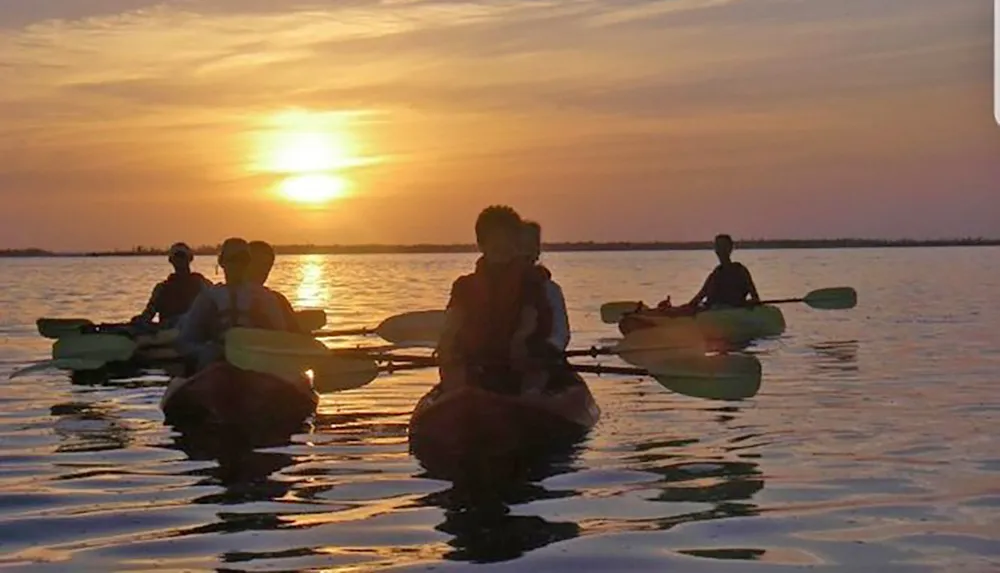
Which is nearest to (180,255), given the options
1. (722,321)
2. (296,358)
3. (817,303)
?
(296,358)

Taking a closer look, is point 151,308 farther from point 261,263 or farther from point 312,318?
point 261,263

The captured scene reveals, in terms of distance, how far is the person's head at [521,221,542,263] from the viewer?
38.5 ft

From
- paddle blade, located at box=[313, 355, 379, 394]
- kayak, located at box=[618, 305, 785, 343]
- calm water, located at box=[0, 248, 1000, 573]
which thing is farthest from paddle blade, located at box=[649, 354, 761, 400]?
kayak, located at box=[618, 305, 785, 343]

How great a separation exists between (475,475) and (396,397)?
5.74 meters

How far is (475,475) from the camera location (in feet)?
31.7

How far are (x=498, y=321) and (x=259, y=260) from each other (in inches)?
120

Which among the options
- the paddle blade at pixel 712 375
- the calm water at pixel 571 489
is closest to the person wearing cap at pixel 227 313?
the calm water at pixel 571 489

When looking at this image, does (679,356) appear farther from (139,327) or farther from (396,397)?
(139,327)

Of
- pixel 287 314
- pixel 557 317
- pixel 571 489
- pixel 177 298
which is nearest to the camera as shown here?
pixel 571 489

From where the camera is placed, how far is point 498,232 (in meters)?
10.2

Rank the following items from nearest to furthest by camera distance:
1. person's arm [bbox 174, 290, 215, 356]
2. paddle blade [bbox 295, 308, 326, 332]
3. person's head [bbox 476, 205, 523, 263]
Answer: person's head [bbox 476, 205, 523, 263]
person's arm [bbox 174, 290, 215, 356]
paddle blade [bbox 295, 308, 326, 332]

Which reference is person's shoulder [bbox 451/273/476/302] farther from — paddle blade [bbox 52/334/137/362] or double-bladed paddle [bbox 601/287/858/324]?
double-bladed paddle [bbox 601/287/858/324]

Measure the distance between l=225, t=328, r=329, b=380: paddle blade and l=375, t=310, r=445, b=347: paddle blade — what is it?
2358 millimetres

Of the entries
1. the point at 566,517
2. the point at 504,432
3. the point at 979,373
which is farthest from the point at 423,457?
the point at 979,373
